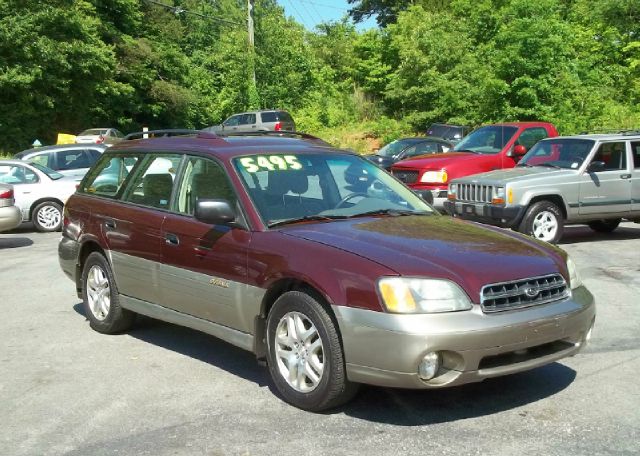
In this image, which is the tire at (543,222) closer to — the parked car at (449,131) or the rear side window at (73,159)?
the rear side window at (73,159)

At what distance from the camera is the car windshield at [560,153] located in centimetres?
1239

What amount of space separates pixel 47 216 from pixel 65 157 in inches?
98.5

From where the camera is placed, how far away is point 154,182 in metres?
6.45

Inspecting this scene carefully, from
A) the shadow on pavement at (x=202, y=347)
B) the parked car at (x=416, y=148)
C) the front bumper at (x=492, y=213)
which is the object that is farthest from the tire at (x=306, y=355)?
the parked car at (x=416, y=148)

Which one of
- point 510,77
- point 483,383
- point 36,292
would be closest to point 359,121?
point 510,77

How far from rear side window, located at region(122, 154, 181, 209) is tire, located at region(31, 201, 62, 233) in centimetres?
995

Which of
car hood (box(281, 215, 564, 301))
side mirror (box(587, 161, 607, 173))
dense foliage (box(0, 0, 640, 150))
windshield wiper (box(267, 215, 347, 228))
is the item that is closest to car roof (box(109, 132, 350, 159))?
windshield wiper (box(267, 215, 347, 228))

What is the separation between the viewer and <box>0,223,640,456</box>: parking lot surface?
4.32m

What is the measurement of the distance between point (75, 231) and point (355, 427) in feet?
12.5

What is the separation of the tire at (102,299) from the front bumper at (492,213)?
6568mm

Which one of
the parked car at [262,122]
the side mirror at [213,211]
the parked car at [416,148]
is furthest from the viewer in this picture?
the parked car at [262,122]

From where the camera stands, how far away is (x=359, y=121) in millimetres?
38469

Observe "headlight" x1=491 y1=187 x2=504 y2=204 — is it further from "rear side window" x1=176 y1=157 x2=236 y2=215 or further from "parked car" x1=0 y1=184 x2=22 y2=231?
"parked car" x1=0 y1=184 x2=22 y2=231

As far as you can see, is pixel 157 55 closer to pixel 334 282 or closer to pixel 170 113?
pixel 170 113
